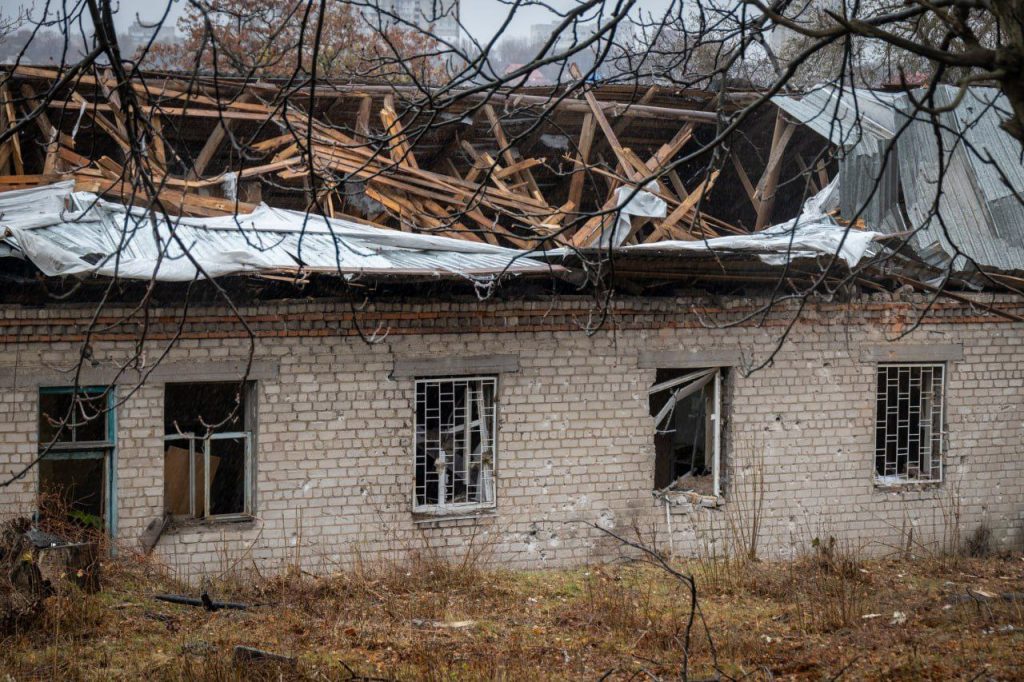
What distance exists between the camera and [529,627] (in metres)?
7.75

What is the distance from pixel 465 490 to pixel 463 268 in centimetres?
270

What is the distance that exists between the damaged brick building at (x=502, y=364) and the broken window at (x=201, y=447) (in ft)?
0.10

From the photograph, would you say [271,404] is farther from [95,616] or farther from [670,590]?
[670,590]

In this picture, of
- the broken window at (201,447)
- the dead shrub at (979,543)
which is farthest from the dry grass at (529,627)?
the dead shrub at (979,543)

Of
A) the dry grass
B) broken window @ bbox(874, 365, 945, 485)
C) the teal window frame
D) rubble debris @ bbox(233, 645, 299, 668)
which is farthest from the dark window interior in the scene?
rubble debris @ bbox(233, 645, 299, 668)

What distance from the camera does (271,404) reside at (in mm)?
9297

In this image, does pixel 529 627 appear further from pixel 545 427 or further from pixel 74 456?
pixel 74 456

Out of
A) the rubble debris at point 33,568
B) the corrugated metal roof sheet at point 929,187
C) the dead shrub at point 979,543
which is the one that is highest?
the corrugated metal roof sheet at point 929,187

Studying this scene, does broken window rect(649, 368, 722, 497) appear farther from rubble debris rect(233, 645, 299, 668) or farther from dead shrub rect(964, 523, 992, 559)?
rubble debris rect(233, 645, 299, 668)

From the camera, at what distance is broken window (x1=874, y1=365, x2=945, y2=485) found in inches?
446

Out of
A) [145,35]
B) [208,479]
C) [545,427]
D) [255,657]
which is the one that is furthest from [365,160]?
[145,35]

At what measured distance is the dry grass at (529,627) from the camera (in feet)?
21.2

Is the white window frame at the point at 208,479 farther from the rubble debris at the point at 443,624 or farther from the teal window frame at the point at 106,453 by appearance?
the rubble debris at the point at 443,624

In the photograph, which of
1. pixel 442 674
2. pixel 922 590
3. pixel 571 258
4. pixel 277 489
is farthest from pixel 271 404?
pixel 922 590
